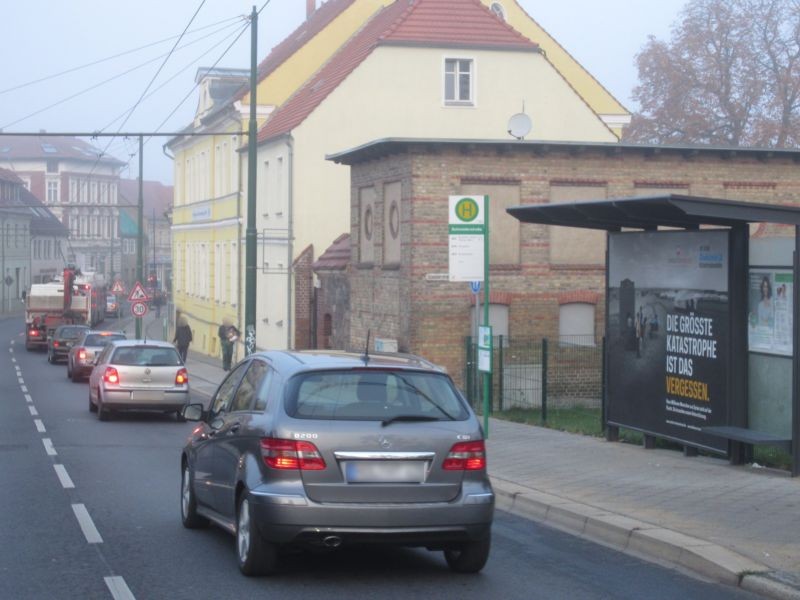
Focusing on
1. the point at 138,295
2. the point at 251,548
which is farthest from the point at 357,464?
the point at 138,295

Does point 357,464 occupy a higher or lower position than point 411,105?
lower

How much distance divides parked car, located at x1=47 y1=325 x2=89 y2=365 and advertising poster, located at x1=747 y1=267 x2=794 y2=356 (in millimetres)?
37731

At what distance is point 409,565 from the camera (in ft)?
30.3

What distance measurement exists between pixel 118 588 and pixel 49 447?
10234 mm

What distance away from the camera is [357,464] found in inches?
322

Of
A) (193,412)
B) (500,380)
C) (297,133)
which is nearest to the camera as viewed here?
Answer: (193,412)

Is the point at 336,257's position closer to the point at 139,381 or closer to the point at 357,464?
the point at 139,381

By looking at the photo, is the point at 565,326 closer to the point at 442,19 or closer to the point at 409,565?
the point at 442,19

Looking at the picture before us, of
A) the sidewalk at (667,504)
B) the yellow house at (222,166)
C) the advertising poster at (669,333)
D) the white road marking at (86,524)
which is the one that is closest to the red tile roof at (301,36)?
the yellow house at (222,166)

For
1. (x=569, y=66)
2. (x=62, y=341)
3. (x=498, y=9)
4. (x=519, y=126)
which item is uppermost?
(x=498, y=9)

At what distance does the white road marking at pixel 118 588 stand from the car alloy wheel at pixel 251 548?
814 millimetres

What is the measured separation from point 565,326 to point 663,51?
25649 millimetres

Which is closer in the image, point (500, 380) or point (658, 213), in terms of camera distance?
point (658, 213)

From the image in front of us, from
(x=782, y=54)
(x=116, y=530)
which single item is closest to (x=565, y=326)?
(x=116, y=530)
